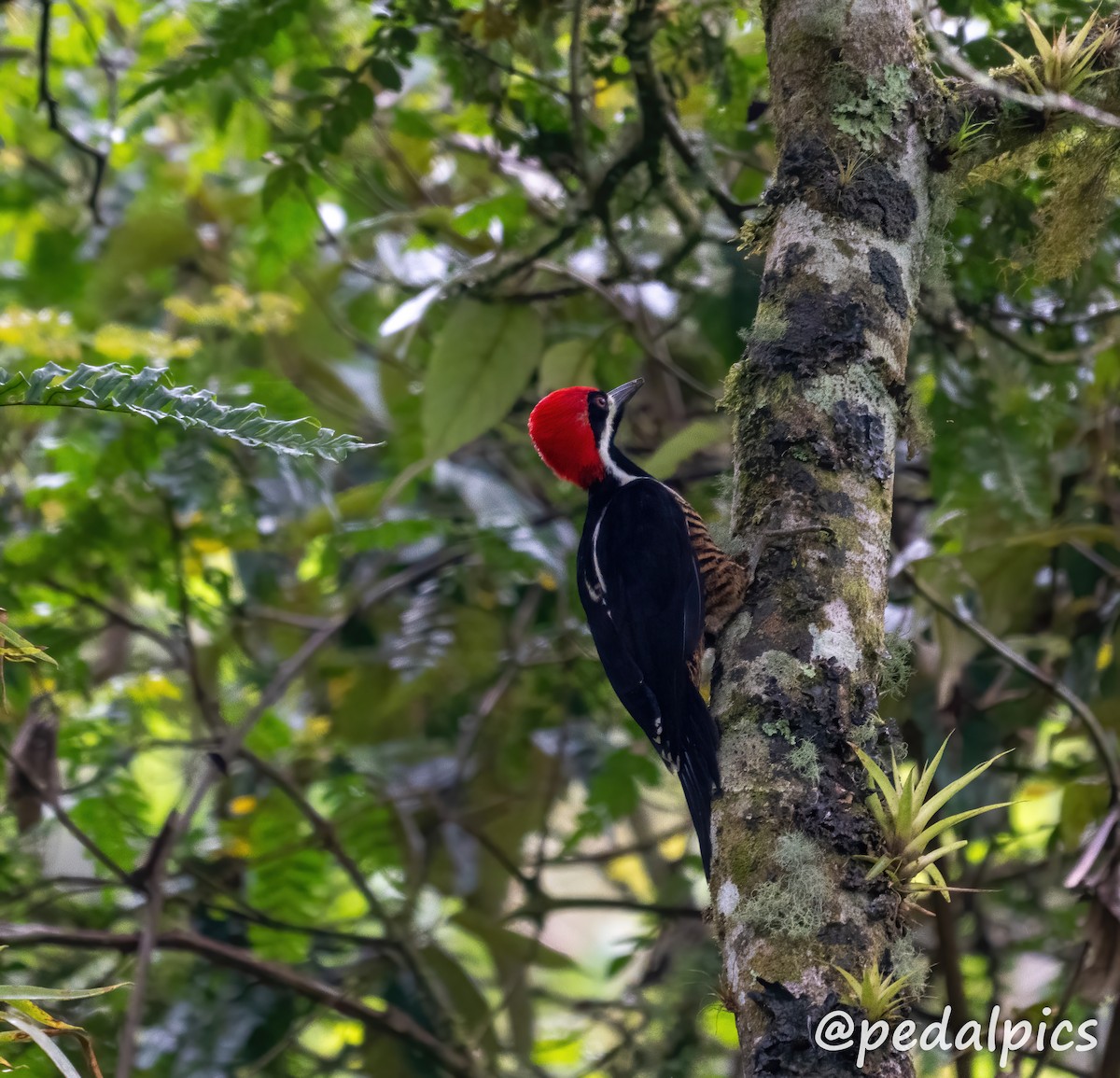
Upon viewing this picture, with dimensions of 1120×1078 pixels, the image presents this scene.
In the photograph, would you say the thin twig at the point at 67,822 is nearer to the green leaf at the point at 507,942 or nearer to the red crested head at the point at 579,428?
the green leaf at the point at 507,942

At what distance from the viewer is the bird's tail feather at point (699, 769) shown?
2.08m

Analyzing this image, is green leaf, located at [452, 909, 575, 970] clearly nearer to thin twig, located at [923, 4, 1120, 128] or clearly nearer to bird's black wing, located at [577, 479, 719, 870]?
bird's black wing, located at [577, 479, 719, 870]

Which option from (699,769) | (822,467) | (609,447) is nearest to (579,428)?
(609,447)

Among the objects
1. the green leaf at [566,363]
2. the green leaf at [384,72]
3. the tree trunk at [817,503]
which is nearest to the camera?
the tree trunk at [817,503]

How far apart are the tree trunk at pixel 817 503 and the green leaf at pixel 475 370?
1094 millimetres

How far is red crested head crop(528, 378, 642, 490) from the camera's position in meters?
3.23

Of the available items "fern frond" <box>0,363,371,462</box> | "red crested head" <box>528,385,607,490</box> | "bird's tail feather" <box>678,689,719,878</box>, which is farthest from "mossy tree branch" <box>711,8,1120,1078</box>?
"red crested head" <box>528,385,607,490</box>

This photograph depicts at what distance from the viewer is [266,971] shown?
3.11 meters

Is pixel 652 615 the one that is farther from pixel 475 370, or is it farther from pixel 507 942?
pixel 507 942

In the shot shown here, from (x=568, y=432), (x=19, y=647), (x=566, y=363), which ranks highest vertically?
(x=566, y=363)

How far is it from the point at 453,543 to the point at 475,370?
102 centimetres

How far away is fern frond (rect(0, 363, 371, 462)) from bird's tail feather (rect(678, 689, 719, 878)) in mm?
801

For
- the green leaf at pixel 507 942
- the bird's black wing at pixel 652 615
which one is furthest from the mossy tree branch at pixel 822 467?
the green leaf at pixel 507 942

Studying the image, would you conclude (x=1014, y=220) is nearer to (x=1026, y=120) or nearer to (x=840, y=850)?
(x=1026, y=120)
